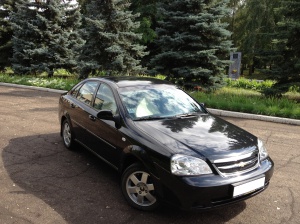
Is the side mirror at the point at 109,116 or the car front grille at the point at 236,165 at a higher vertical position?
the side mirror at the point at 109,116

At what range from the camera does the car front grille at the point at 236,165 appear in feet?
A: 10.0

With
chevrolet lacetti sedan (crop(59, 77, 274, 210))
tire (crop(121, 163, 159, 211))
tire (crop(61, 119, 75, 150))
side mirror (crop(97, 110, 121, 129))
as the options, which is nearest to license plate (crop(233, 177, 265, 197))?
chevrolet lacetti sedan (crop(59, 77, 274, 210))

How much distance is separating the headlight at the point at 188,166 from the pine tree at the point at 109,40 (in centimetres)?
1085

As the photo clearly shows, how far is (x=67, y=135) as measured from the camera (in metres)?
5.55

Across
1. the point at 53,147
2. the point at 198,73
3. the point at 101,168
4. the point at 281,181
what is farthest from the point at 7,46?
the point at 281,181

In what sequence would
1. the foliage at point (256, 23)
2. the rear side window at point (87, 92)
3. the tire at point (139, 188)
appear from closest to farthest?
the tire at point (139, 188) → the rear side window at point (87, 92) → the foliage at point (256, 23)

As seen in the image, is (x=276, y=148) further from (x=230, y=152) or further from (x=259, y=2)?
(x=259, y=2)

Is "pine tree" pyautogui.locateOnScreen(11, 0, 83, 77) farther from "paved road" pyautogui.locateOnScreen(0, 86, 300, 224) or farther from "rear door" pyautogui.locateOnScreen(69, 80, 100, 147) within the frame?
"rear door" pyautogui.locateOnScreen(69, 80, 100, 147)

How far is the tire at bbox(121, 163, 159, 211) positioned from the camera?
3.31m

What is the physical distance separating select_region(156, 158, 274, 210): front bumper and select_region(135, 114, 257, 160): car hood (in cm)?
26

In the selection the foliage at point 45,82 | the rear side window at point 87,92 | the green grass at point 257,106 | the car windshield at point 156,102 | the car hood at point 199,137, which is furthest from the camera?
the foliage at point 45,82

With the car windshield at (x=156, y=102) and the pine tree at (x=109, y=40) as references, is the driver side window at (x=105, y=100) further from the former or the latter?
the pine tree at (x=109, y=40)

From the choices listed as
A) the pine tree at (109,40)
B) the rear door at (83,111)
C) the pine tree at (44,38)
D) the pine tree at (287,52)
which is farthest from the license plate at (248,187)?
the pine tree at (44,38)

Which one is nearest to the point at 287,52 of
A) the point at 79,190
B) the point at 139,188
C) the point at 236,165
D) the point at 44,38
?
the point at 236,165
